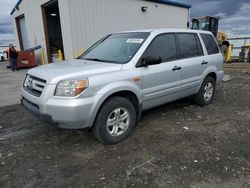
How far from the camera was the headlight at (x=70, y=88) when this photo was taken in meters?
2.77

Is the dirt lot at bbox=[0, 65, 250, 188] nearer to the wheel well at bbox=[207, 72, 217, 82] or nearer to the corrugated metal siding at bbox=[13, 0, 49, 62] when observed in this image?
the wheel well at bbox=[207, 72, 217, 82]

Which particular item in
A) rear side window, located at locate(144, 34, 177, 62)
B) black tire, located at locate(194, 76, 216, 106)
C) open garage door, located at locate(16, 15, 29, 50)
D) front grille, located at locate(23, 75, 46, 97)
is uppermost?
open garage door, located at locate(16, 15, 29, 50)

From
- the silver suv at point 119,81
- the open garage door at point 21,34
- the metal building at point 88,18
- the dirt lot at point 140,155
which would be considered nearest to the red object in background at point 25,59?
the metal building at point 88,18

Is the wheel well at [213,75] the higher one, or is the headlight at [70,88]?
the headlight at [70,88]

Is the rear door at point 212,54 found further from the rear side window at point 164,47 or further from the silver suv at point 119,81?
the rear side window at point 164,47

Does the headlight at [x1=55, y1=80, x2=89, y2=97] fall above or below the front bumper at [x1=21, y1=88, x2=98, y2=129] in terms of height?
above

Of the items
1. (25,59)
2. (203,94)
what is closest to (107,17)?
(25,59)

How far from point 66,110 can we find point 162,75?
1.88 m

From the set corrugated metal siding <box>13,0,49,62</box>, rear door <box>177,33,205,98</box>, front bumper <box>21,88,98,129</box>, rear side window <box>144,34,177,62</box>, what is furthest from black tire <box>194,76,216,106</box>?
corrugated metal siding <box>13,0,49,62</box>

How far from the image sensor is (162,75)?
3758mm

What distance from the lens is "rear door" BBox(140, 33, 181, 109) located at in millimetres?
3590

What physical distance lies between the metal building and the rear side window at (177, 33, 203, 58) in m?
7.40

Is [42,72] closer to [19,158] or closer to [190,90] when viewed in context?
[19,158]

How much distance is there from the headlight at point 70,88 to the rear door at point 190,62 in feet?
7.26
